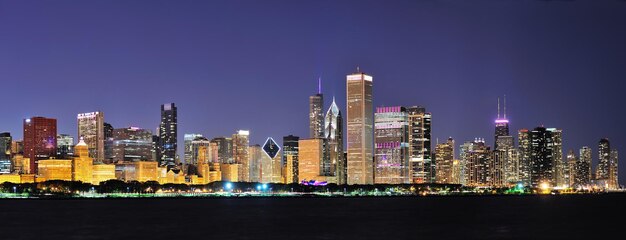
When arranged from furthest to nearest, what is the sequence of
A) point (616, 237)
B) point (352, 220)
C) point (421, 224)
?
point (352, 220)
point (421, 224)
point (616, 237)

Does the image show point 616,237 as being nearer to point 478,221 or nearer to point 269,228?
point 478,221

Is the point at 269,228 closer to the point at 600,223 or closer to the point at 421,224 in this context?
the point at 421,224

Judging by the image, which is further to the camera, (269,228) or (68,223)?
(68,223)

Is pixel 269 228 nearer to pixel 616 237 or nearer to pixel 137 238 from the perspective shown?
pixel 137 238

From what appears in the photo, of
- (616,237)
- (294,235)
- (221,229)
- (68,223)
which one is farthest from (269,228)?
(616,237)

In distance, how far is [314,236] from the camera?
280ft

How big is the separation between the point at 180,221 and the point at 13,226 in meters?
21.4

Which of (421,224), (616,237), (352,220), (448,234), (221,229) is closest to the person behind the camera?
(616,237)

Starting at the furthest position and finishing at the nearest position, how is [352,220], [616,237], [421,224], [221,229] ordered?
[352,220]
[421,224]
[221,229]
[616,237]

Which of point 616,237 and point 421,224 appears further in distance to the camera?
point 421,224

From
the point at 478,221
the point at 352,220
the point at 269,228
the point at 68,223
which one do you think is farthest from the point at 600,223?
the point at 68,223

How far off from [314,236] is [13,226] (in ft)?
129

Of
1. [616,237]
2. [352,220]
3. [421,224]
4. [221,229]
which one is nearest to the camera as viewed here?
[616,237]

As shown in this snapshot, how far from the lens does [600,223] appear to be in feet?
350
